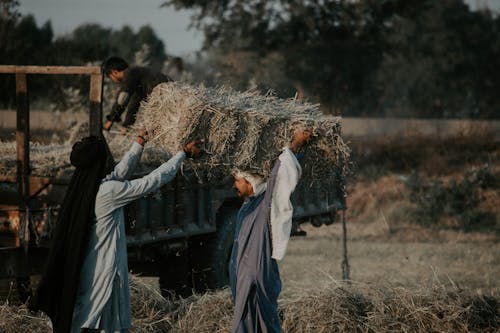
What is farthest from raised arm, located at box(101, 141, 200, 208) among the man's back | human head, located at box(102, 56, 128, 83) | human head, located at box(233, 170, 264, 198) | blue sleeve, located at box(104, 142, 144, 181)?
human head, located at box(102, 56, 128, 83)

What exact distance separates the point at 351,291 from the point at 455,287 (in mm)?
961

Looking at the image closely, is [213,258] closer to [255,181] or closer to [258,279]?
[255,181]

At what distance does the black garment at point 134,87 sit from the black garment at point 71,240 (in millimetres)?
2466

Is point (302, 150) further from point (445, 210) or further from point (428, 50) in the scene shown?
point (428, 50)

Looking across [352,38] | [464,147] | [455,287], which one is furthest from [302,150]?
A: [352,38]

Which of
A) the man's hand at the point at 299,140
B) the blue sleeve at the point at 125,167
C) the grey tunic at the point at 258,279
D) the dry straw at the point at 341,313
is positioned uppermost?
the man's hand at the point at 299,140

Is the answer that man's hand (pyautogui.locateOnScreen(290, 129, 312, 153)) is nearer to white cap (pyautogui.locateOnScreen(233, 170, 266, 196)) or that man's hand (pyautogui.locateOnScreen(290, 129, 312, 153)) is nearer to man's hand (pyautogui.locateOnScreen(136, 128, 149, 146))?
white cap (pyautogui.locateOnScreen(233, 170, 266, 196))

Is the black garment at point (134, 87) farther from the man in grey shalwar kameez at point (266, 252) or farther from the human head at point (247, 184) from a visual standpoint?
the man in grey shalwar kameez at point (266, 252)

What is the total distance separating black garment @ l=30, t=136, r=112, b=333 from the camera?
4953 mm

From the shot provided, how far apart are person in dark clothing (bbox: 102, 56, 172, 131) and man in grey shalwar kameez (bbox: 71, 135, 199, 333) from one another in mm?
2336

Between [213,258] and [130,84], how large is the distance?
2090mm

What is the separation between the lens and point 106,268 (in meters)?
5.08

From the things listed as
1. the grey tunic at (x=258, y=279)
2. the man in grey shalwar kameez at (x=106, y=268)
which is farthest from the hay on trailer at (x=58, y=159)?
the grey tunic at (x=258, y=279)

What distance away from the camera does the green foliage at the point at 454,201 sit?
1600 cm
